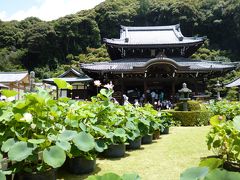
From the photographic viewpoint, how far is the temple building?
1891cm

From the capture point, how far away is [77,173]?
169 inches

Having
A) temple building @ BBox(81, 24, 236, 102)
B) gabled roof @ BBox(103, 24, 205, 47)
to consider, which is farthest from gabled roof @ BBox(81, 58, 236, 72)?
gabled roof @ BBox(103, 24, 205, 47)

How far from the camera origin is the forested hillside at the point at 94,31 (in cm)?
4756

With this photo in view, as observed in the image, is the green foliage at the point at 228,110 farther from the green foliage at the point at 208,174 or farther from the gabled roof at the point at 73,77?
the gabled roof at the point at 73,77

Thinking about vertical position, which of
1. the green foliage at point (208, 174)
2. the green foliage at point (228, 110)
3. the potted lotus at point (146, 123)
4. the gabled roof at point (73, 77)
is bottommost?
the green foliage at point (228, 110)

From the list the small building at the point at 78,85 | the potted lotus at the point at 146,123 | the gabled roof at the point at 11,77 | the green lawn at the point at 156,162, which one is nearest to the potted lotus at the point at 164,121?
the potted lotus at the point at 146,123

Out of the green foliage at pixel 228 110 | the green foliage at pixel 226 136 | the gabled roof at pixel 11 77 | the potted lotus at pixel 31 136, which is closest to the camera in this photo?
the potted lotus at pixel 31 136

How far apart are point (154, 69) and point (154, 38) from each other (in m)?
5.64

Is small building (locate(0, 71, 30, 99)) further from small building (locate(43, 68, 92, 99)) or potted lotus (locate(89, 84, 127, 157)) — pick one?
potted lotus (locate(89, 84, 127, 157))

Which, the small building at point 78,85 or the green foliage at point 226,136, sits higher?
the green foliage at point 226,136

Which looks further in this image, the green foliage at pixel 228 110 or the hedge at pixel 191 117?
the hedge at pixel 191 117

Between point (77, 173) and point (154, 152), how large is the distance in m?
2.15

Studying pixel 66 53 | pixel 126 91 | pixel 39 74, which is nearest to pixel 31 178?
pixel 126 91

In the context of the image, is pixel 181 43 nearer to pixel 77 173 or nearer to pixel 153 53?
pixel 153 53
